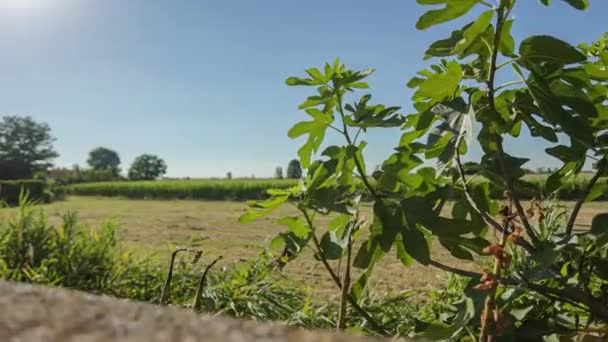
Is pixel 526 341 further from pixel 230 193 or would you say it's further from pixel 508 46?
pixel 230 193

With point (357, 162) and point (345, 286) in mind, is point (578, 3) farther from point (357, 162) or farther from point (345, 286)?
point (345, 286)

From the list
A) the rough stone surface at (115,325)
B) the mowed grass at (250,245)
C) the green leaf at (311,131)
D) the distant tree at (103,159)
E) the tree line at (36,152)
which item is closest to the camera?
the rough stone surface at (115,325)

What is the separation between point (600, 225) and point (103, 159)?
70.0 metres

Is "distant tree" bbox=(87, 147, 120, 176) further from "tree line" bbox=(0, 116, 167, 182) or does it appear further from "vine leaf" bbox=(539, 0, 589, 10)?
"vine leaf" bbox=(539, 0, 589, 10)

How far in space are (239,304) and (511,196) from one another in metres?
2.31

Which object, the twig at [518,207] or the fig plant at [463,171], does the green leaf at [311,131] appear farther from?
the twig at [518,207]

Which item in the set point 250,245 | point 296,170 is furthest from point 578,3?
point 250,245

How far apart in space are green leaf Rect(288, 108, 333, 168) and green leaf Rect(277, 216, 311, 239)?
0.11 meters

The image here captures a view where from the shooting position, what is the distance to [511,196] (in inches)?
30.4

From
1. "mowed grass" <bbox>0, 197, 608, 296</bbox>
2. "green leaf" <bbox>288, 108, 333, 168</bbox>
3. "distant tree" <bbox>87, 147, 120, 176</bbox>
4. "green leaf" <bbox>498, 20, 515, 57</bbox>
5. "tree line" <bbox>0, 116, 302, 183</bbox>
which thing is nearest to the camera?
"green leaf" <bbox>498, 20, 515, 57</bbox>

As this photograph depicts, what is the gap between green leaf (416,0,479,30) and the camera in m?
0.75

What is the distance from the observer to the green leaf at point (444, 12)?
75 centimetres

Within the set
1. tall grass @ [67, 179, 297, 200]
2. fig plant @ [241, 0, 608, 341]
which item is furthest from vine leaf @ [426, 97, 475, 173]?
tall grass @ [67, 179, 297, 200]

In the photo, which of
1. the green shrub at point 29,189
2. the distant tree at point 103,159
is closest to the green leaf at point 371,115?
the green shrub at point 29,189
